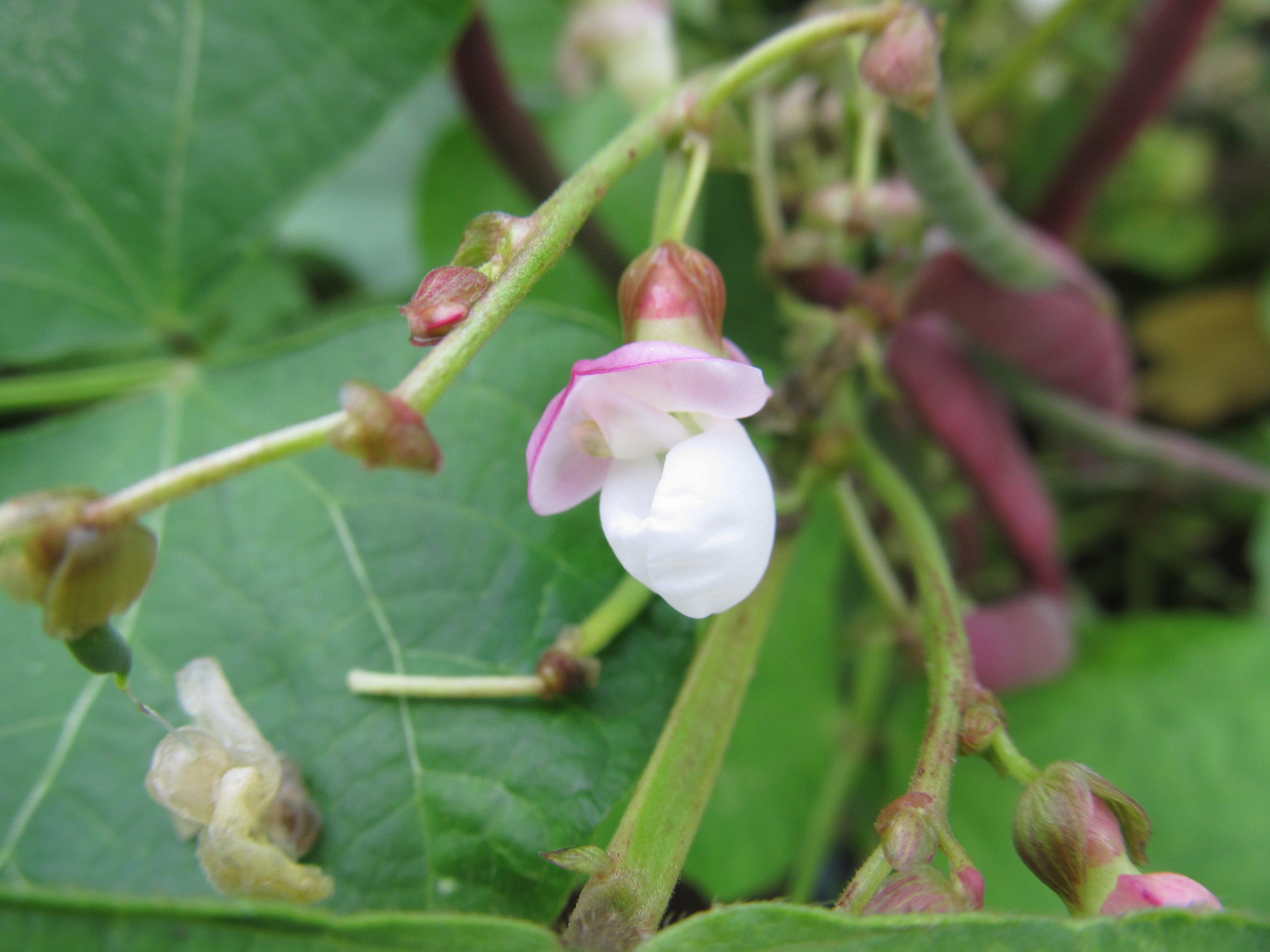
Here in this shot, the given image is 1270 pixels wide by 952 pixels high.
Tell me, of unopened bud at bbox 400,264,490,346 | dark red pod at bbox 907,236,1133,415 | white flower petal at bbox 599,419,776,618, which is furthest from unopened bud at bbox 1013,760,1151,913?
dark red pod at bbox 907,236,1133,415

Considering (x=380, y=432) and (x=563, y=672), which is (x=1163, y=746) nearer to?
(x=563, y=672)

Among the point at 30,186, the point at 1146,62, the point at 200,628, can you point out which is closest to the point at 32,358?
the point at 30,186

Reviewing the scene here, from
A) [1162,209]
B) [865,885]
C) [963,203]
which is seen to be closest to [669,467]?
[865,885]

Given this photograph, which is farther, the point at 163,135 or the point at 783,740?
the point at 783,740

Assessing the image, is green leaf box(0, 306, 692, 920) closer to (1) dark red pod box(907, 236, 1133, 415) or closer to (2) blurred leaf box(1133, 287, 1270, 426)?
(1) dark red pod box(907, 236, 1133, 415)

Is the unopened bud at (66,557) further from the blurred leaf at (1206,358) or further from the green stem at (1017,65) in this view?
the blurred leaf at (1206,358)

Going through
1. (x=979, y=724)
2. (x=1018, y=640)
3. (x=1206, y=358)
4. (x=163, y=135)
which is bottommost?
(x=1206, y=358)
